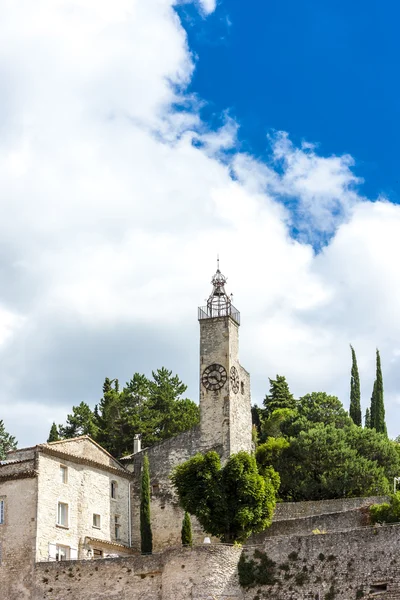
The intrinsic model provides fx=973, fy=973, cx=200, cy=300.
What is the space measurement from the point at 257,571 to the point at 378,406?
121 feet

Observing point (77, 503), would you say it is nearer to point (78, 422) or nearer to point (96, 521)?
point (96, 521)

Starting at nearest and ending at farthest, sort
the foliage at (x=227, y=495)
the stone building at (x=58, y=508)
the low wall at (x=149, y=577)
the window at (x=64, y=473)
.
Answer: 1. the low wall at (x=149, y=577)
2. the stone building at (x=58, y=508)
3. the foliage at (x=227, y=495)
4. the window at (x=64, y=473)

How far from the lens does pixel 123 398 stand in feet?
249

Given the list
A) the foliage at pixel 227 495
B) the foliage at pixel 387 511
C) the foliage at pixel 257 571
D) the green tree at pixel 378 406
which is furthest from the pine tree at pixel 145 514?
the green tree at pixel 378 406

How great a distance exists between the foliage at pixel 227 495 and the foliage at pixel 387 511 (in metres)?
5.61

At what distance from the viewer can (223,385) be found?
6284 centimetres

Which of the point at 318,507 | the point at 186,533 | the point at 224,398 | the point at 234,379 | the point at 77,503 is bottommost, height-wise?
the point at 186,533

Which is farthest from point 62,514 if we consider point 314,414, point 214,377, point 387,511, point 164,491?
point 314,414

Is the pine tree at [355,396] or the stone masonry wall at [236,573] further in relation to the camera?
the pine tree at [355,396]

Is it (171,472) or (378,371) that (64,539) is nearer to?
(171,472)

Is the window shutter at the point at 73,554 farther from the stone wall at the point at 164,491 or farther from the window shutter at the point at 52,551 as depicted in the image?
the stone wall at the point at 164,491

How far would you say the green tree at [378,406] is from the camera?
8075cm

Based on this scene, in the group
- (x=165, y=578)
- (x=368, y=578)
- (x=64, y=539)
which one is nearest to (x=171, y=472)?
(x=64, y=539)

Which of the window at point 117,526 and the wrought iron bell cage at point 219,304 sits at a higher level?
the wrought iron bell cage at point 219,304
